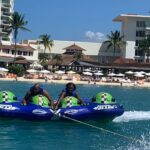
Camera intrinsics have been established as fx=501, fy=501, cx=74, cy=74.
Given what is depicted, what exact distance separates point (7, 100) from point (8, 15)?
9829cm

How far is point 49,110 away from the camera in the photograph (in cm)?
1764

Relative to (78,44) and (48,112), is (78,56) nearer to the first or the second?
(78,44)

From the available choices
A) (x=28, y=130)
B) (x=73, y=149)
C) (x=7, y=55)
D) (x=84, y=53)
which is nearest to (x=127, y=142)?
(x=73, y=149)

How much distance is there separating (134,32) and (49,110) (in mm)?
93945

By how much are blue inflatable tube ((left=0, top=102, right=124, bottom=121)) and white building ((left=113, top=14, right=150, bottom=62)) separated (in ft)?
294

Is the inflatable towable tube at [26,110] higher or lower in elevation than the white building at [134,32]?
lower

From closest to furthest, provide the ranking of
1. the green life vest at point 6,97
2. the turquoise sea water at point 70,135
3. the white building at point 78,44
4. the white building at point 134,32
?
the turquoise sea water at point 70,135
the green life vest at point 6,97
the white building at point 78,44
the white building at point 134,32

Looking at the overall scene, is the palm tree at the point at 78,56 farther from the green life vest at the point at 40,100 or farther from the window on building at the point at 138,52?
the green life vest at the point at 40,100

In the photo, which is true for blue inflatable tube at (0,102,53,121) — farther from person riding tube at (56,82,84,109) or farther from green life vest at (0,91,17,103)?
person riding tube at (56,82,84,109)

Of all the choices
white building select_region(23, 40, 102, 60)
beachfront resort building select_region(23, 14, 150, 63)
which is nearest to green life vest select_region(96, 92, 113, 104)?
beachfront resort building select_region(23, 14, 150, 63)

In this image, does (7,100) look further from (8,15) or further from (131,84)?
(8,15)

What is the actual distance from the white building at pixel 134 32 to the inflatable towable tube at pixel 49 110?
89519mm

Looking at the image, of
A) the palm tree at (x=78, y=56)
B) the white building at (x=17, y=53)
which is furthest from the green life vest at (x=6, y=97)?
the palm tree at (x=78, y=56)

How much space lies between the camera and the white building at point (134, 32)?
4240 inches
